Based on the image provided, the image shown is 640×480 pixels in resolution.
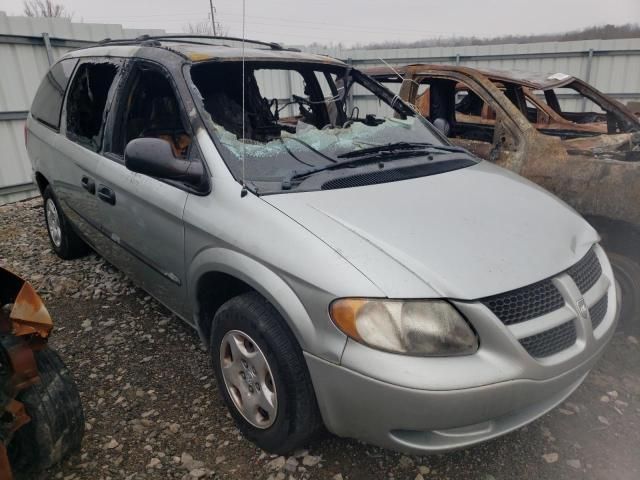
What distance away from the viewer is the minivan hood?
1.75 m

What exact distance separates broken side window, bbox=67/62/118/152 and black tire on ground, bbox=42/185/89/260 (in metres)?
0.87

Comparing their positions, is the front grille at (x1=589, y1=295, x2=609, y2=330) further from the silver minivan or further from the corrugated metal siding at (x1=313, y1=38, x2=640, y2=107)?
the corrugated metal siding at (x1=313, y1=38, x2=640, y2=107)

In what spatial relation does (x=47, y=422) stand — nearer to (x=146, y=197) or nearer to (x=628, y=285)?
(x=146, y=197)

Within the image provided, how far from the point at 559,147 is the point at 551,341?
7.31 feet

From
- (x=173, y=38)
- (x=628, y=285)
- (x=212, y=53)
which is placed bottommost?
(x=628, y=285)

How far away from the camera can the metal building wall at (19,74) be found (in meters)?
6.82

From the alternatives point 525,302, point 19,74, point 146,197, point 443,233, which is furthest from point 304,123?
point 19,74

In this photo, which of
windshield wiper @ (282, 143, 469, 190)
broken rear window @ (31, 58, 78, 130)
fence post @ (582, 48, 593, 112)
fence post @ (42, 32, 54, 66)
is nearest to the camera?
windshield wiper @ (282, 143, 469, 190)

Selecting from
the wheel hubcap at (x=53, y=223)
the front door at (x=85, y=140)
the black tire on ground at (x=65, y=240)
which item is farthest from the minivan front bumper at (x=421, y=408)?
the wheel hubcap at (x=53, y=223)

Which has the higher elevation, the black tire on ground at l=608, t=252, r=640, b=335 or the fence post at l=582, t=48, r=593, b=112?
the fence post at l=582, t=48, r=593, b=112

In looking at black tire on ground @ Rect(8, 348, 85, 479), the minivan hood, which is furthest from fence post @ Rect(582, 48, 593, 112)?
black tire on ground @ Rect(8, 348, 85, 479)

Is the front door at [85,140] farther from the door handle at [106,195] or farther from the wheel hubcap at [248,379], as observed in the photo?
the wheel hubcap at [248,379]

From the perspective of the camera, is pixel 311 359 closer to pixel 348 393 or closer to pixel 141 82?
pixel 348 393

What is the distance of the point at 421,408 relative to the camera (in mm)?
1664
